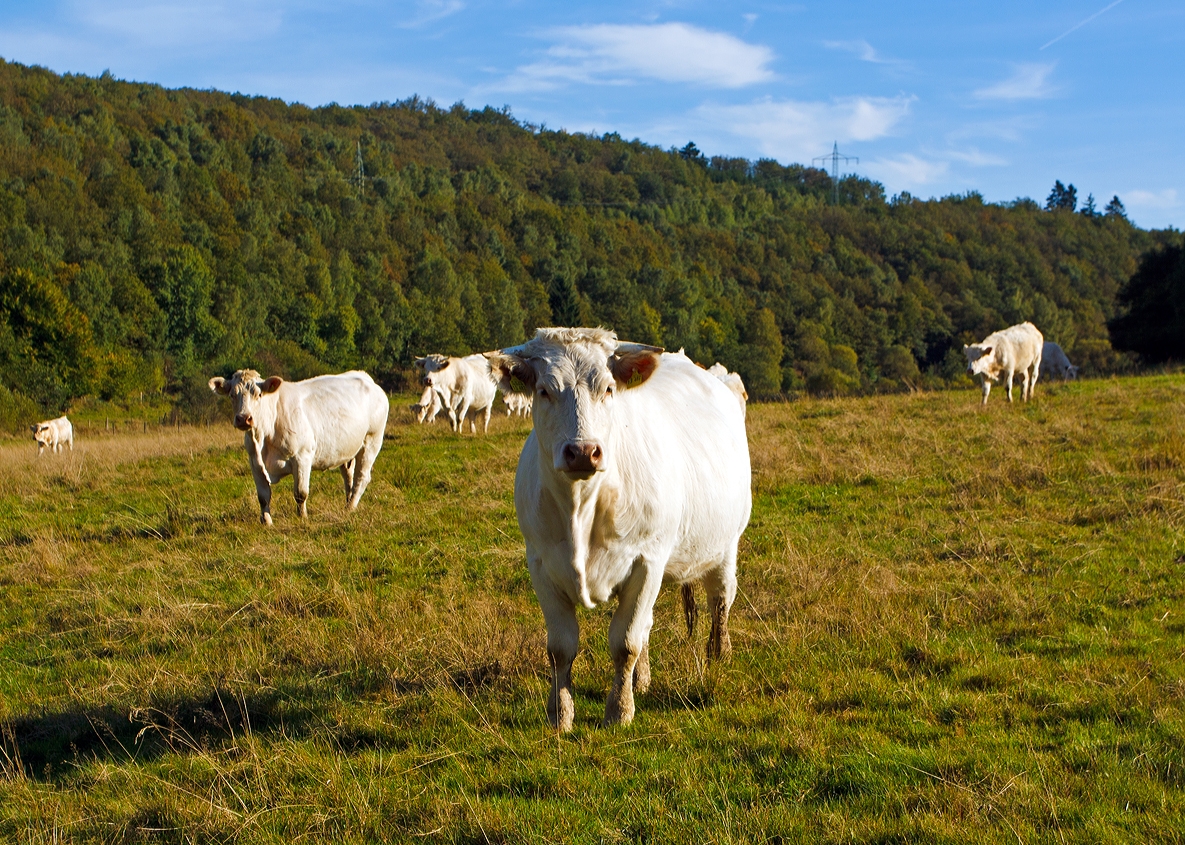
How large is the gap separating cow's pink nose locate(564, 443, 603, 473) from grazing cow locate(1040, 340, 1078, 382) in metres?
38.6

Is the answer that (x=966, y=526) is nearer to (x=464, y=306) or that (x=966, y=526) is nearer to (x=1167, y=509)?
(x=1167, y=509)

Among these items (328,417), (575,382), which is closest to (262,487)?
(328,417)

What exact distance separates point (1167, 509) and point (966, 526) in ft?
7.42

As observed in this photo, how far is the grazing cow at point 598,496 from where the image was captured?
16.0ft

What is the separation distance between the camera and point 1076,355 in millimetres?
86188

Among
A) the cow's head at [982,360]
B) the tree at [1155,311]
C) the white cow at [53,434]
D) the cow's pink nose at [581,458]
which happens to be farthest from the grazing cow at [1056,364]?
the white cow at [53,434]

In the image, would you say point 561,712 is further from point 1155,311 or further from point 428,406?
point 1155,311

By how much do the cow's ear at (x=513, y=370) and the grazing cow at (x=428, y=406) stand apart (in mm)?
20622

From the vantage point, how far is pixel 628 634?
5273mm

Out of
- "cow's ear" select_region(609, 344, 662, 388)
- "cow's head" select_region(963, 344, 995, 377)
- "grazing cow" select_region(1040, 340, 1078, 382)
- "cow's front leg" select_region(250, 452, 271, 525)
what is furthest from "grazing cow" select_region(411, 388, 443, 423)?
"grazing cow" select_region(1040, 340, 1078, 382)

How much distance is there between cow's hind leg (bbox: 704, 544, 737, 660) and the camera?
659cm

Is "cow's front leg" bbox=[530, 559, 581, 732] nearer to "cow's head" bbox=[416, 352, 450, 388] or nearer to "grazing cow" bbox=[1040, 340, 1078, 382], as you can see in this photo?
"cow's head" bbox=[416, 352, 450, 388]

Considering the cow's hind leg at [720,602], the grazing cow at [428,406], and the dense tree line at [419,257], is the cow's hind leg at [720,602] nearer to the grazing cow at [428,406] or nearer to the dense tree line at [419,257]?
the grazing cow at [428,406]

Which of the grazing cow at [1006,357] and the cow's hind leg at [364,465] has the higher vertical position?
the grazing cow at [1006,357]
